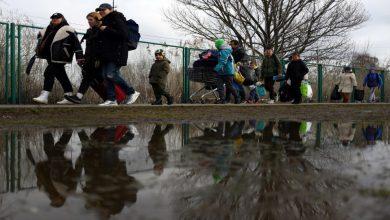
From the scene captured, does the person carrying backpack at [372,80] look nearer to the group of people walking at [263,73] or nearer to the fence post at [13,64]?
the group of people walking at [263,73]

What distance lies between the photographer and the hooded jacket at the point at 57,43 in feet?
24.4

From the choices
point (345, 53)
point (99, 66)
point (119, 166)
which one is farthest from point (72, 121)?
point (345, 53)

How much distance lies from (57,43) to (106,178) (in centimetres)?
544

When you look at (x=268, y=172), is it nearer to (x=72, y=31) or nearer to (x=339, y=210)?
(x=339, y=210)

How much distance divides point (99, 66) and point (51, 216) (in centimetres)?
625

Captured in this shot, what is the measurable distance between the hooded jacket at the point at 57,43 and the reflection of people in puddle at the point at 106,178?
3.58m

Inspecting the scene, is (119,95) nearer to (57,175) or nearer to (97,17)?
(97,17)

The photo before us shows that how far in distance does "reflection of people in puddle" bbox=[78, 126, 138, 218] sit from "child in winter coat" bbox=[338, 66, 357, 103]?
15.0 metres

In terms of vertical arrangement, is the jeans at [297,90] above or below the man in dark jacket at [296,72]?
below

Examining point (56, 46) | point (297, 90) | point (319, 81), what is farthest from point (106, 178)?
point (319, 81)


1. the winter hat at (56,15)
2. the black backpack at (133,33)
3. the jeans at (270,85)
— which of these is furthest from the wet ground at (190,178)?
the jeans at (270,85)

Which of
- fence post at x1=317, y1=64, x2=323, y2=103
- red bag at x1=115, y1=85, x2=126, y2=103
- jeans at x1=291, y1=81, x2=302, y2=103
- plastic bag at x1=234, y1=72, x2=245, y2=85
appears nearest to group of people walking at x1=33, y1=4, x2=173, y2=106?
red bag at x1=115, y1=85, x2=126, y2=103

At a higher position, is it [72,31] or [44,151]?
[72,31]

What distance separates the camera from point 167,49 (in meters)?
11.9
